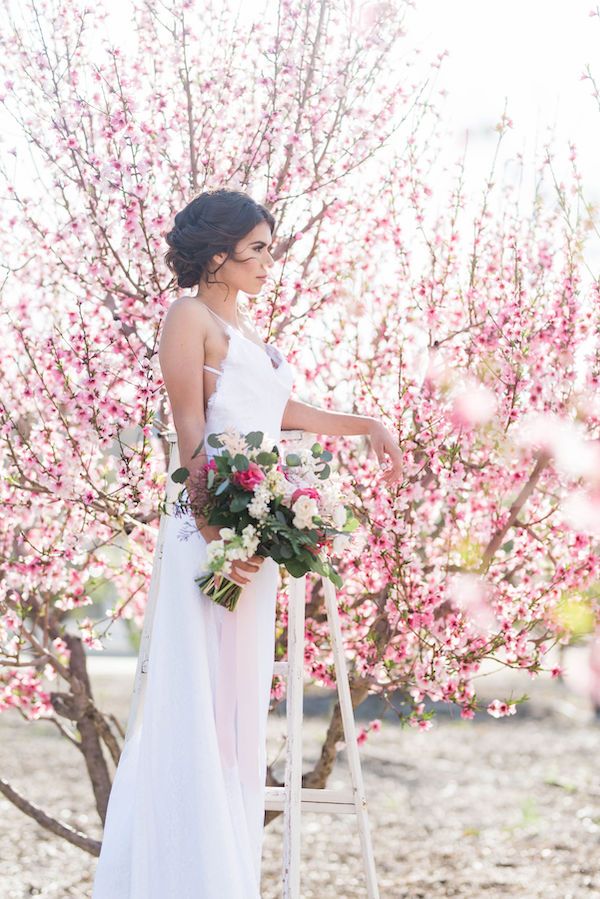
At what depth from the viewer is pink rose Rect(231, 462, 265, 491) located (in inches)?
107

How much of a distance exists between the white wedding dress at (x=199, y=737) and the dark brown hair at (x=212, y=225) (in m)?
0.22

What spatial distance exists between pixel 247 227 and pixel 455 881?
4040 millimetres

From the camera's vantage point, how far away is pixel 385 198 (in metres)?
4.49

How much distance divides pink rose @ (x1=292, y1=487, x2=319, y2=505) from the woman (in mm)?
210

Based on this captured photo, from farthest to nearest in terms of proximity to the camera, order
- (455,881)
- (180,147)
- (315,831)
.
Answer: (315,831)
(455,881)
(180,147)

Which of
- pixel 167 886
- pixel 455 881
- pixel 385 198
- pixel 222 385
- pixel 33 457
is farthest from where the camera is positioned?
pixel 455 881

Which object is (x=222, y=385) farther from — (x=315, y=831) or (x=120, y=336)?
(x=315, y=831)

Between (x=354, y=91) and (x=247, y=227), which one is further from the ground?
(x=354, y=91)

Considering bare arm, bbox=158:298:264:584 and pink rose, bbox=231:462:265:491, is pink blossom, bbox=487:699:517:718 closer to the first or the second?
bare arm, bbox=158:298:264:584

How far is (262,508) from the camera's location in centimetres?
271

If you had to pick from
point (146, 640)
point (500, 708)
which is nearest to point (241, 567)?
point (146, 640)

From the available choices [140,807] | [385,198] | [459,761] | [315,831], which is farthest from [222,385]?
[459,761]

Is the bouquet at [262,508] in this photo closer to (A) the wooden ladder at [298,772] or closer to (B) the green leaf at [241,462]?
(B) the green leaf at [241,462]

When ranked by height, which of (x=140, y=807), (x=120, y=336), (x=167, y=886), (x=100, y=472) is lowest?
(x=167, y=886)
